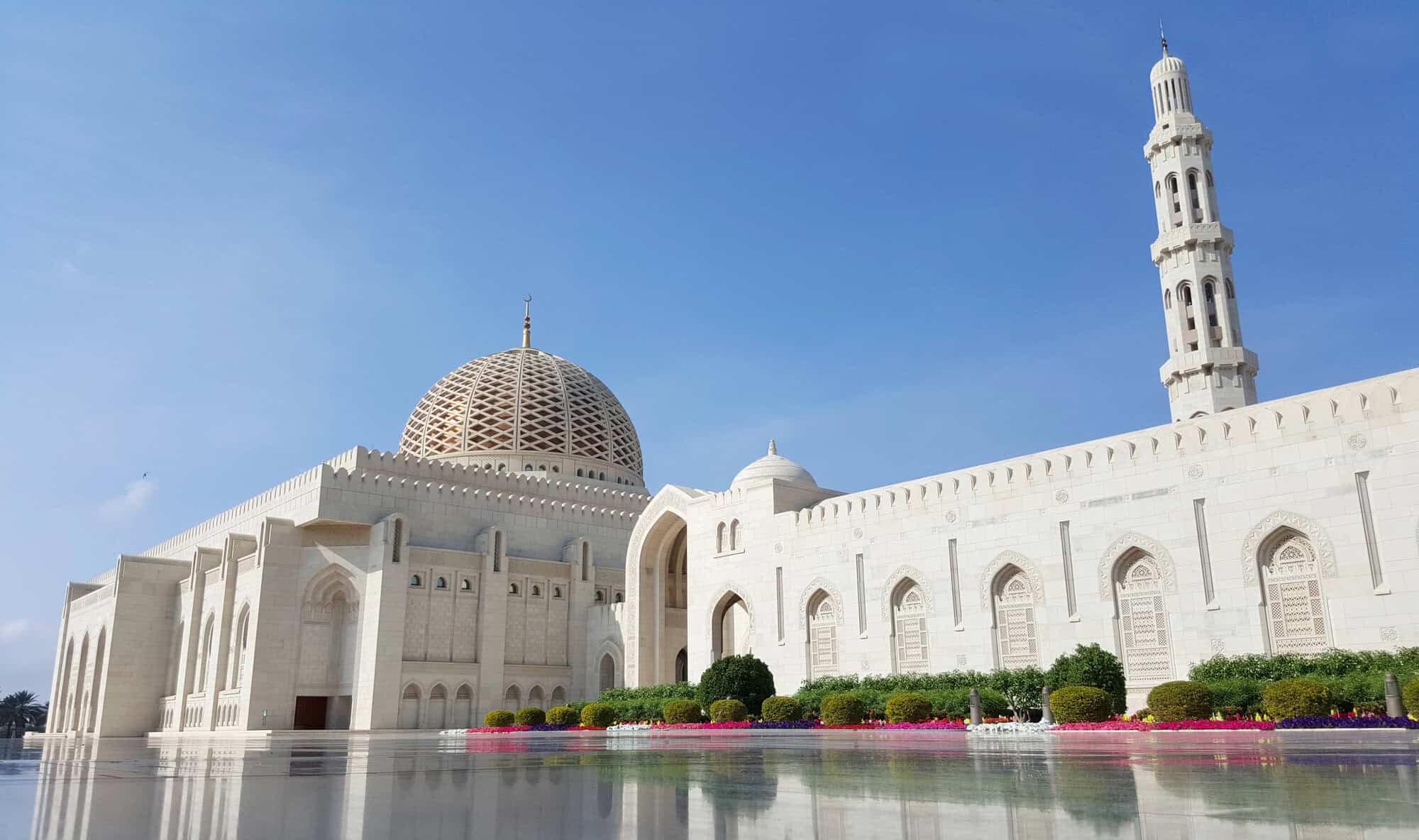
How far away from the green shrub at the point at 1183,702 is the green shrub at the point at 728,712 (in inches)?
302

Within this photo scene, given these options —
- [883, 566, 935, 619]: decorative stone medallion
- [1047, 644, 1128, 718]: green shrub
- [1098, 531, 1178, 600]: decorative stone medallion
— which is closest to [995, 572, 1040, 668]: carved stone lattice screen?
[883, 566, 935, 619]: decorative stone medallion

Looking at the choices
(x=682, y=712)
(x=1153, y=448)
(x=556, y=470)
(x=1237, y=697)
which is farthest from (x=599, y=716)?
(x=556, y=470)

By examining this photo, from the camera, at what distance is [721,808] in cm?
401

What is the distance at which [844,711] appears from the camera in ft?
58.1

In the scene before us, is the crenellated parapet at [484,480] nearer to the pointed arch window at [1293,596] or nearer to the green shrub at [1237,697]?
the pointed arch window at [1293,596]

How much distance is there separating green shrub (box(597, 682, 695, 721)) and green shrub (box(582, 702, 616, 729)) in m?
0.43

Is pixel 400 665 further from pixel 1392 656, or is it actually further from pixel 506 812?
pixel 506 812

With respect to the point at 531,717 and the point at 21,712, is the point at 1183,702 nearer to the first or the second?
the point at 531,717

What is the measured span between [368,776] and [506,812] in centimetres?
262

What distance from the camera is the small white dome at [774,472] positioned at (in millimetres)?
26734

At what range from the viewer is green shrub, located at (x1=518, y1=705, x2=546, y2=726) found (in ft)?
78.4

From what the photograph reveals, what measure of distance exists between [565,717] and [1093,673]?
12.3 meters

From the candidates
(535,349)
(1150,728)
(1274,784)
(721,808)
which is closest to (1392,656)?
(1150,728)

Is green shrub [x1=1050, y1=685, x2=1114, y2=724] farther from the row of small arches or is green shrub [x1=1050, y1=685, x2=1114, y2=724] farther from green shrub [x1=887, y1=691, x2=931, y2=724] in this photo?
the row of small arches
